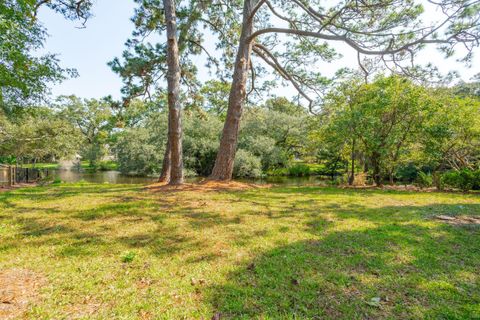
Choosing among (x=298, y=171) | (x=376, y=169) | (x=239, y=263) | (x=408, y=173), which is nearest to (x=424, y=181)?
(x=376, y=169)

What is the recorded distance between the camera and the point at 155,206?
17.1 ft

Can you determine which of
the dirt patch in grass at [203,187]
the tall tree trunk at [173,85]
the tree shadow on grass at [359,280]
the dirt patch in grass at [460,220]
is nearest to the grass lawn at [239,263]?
the tree shadow on grass at [359,280]

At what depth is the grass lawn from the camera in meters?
1.98

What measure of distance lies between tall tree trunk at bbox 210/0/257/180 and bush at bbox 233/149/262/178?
10.7 meters

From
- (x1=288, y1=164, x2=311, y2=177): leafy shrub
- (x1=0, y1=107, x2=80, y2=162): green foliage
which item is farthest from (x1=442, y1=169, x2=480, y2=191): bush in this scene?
(x1=0, y1=107, x2=80, y2=162): green foliage

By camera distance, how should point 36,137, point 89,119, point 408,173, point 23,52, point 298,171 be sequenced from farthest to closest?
point 89,119 → point 298,171 → point 408,173 → point 36,137 → point 23,52

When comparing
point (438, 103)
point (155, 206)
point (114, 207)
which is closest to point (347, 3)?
point (438, 103)

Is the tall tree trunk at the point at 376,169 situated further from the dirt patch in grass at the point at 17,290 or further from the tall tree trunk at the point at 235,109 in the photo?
the dirt patch in grass at the point at 17,290

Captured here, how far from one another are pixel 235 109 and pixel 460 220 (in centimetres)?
665

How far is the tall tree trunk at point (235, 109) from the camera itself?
854 centimetres

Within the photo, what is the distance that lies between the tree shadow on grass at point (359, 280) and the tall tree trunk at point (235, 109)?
5.35 metres

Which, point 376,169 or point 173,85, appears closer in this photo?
point 173,85

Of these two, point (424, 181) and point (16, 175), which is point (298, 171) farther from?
point (16, 175)

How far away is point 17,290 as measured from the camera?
2104mm
